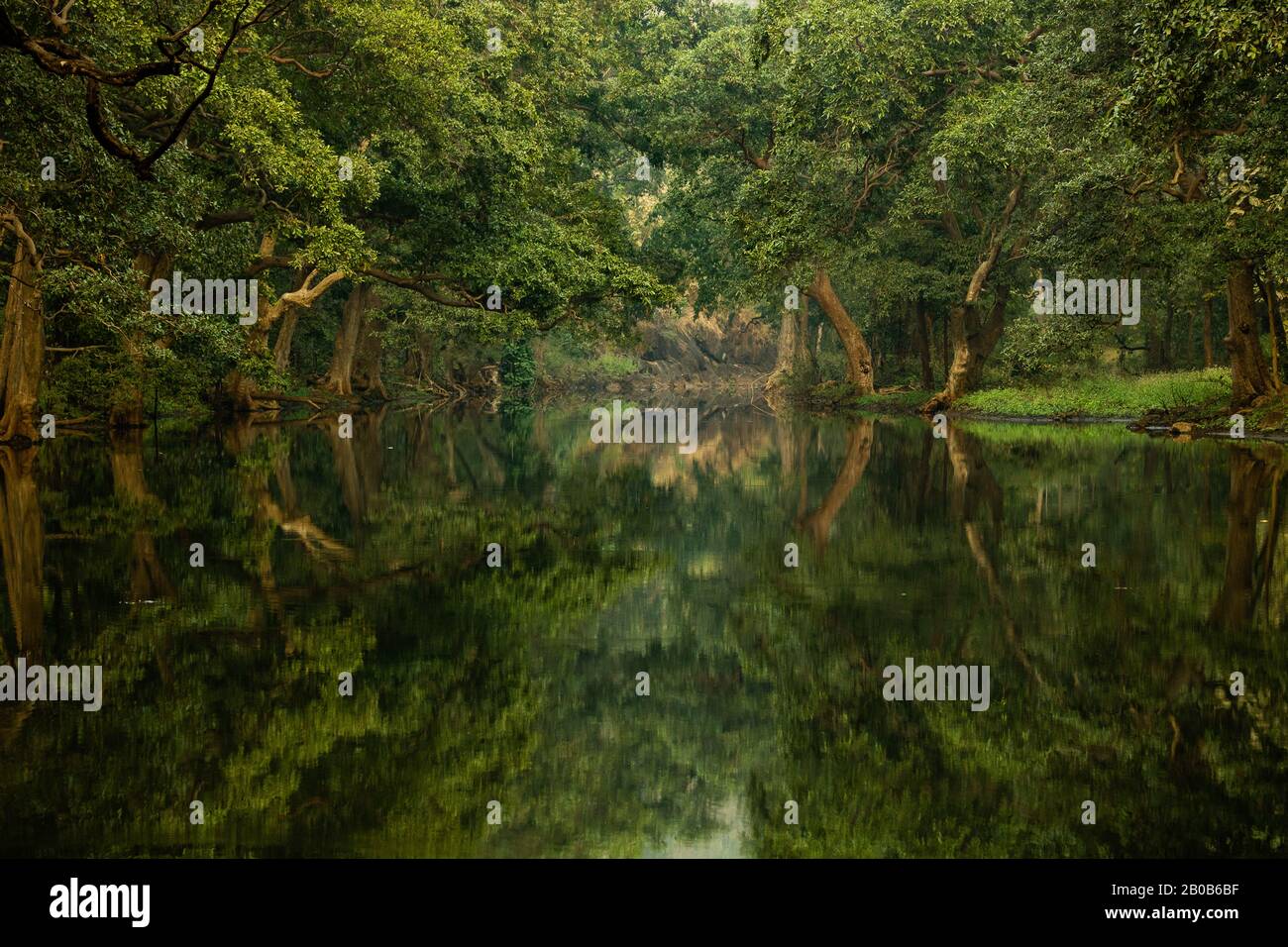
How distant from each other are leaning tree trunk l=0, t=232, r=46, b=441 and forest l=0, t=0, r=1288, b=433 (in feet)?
0.26

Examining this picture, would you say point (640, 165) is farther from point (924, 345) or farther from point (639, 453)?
point (639, 453)

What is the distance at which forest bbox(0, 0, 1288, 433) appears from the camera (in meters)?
21.4

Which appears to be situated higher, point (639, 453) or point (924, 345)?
point (924, 345)

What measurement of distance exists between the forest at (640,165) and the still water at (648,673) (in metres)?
5.06

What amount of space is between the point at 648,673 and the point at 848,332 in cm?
4505

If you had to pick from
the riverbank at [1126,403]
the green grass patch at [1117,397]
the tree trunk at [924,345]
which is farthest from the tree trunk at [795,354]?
the green grass patch at [1117,397]

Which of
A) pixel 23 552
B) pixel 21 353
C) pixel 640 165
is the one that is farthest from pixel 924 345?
pixel 23 552

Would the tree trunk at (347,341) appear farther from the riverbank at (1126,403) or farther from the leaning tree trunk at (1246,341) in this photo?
the leaning tree trunk at (1246,341)

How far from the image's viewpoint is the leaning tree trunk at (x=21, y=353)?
24.7m

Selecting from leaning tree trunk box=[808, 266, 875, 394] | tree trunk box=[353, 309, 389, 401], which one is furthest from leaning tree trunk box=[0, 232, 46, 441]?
tree trunk box=[353, 309, 389, 401]

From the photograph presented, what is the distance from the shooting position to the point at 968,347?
44969mm

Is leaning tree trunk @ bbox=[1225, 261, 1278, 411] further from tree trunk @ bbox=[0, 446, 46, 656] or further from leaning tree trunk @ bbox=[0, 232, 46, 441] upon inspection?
leaning tree trunk @ bbox=[0, 232, 46, 441]

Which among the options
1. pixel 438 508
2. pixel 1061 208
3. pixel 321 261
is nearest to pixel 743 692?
pixel 438 508
